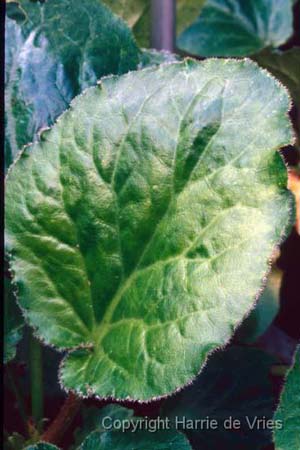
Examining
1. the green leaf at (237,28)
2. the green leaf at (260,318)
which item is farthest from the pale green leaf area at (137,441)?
the green leaf at (237,28)

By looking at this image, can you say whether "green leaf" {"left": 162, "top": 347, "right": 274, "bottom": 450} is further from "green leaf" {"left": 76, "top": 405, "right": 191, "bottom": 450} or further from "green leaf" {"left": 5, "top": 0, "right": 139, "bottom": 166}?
"green leaf" {"left": 5, "top": 0, "right": 139, "bottom": 166}

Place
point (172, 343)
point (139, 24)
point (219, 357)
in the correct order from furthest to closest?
1. point (139, 24)
2. point (219, 357)
3. point (172, 343)

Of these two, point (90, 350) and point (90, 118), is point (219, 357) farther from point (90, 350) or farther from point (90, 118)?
point (90, 118)

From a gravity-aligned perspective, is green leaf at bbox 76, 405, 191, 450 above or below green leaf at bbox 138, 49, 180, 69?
below

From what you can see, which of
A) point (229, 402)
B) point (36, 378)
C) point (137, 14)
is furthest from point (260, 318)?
point (137, 14)

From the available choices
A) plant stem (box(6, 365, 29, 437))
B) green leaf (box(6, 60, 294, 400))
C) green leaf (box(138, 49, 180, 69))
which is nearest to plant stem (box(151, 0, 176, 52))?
green leaf (box(138, 49, 180, 69))

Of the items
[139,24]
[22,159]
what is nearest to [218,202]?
[22,159]

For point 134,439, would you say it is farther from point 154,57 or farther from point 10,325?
point 154,57

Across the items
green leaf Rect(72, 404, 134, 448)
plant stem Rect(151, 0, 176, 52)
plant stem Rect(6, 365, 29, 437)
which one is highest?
plant stem Rect(151, 0, 176, 52)
